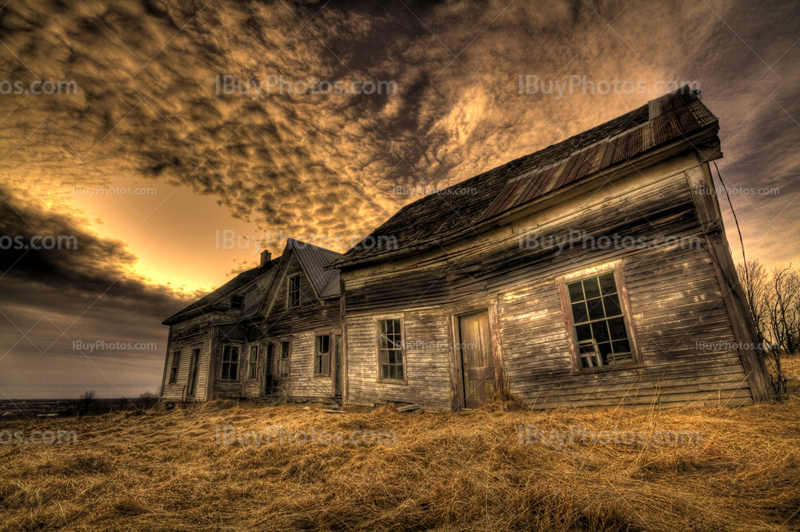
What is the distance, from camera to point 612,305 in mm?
7074

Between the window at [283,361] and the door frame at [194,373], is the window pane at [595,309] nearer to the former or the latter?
the window at [283,361]

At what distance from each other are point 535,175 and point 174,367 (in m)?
21.9

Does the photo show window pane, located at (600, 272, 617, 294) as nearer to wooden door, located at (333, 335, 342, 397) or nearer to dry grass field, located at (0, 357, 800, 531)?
dry grass field, located at (0, 357, 800, 531)

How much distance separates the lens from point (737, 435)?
4.17m

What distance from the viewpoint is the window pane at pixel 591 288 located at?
23.9 ft

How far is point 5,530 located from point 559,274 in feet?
28.3

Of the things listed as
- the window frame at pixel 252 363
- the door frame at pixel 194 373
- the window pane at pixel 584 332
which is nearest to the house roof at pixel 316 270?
the window frame at pixel 252 363

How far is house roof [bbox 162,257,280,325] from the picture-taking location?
Answer: 2073cm

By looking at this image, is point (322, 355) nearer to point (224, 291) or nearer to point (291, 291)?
point (291, 291)

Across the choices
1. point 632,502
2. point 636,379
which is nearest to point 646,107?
point 636,379

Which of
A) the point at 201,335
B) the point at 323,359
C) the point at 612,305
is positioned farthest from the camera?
the point at 201,335

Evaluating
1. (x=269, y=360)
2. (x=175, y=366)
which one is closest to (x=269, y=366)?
(x=269, y=360)

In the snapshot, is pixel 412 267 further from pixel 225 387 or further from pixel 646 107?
pixel 225 387

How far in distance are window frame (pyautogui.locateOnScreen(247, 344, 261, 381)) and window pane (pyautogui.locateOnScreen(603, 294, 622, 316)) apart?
50.3 ft
